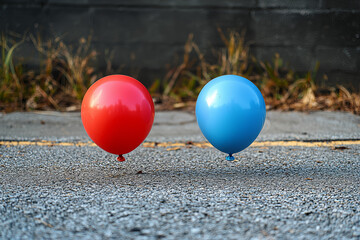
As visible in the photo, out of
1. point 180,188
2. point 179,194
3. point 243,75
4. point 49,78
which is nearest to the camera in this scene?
point 179,194

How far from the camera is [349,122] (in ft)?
13.6

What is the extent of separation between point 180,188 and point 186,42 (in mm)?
3501

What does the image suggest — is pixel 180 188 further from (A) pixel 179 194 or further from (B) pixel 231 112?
(B) pixel 231 112

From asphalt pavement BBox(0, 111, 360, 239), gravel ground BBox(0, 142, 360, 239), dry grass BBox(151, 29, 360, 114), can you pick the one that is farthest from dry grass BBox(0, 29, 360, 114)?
gravel ground BBox(0, 142, 360, 239)

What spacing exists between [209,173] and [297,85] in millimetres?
3120

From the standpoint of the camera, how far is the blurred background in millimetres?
5195

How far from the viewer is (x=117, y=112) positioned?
7.13 ft

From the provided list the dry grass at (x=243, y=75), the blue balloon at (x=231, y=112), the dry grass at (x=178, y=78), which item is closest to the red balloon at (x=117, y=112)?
the blue balloon at (x=231, y=112)

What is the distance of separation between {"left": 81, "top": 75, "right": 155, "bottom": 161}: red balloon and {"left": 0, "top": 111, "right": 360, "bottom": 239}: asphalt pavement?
28cm

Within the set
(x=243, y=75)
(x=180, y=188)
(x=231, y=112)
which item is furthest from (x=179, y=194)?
(x=243, y=75)

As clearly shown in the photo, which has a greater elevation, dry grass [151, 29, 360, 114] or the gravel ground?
dry grass [151, 29, 360, 114]

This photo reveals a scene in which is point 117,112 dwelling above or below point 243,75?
below

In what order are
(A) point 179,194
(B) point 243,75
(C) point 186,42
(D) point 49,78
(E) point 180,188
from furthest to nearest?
1. (C) point 186,42
2. (B) point 243,75
3. (D) point 49,78
4. (E) point 180,188
5. (A) point 179,194

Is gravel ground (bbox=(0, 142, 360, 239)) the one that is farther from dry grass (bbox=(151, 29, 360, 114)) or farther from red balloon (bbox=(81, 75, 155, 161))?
dry grass (bbox=(151, 29, 360, 114))
